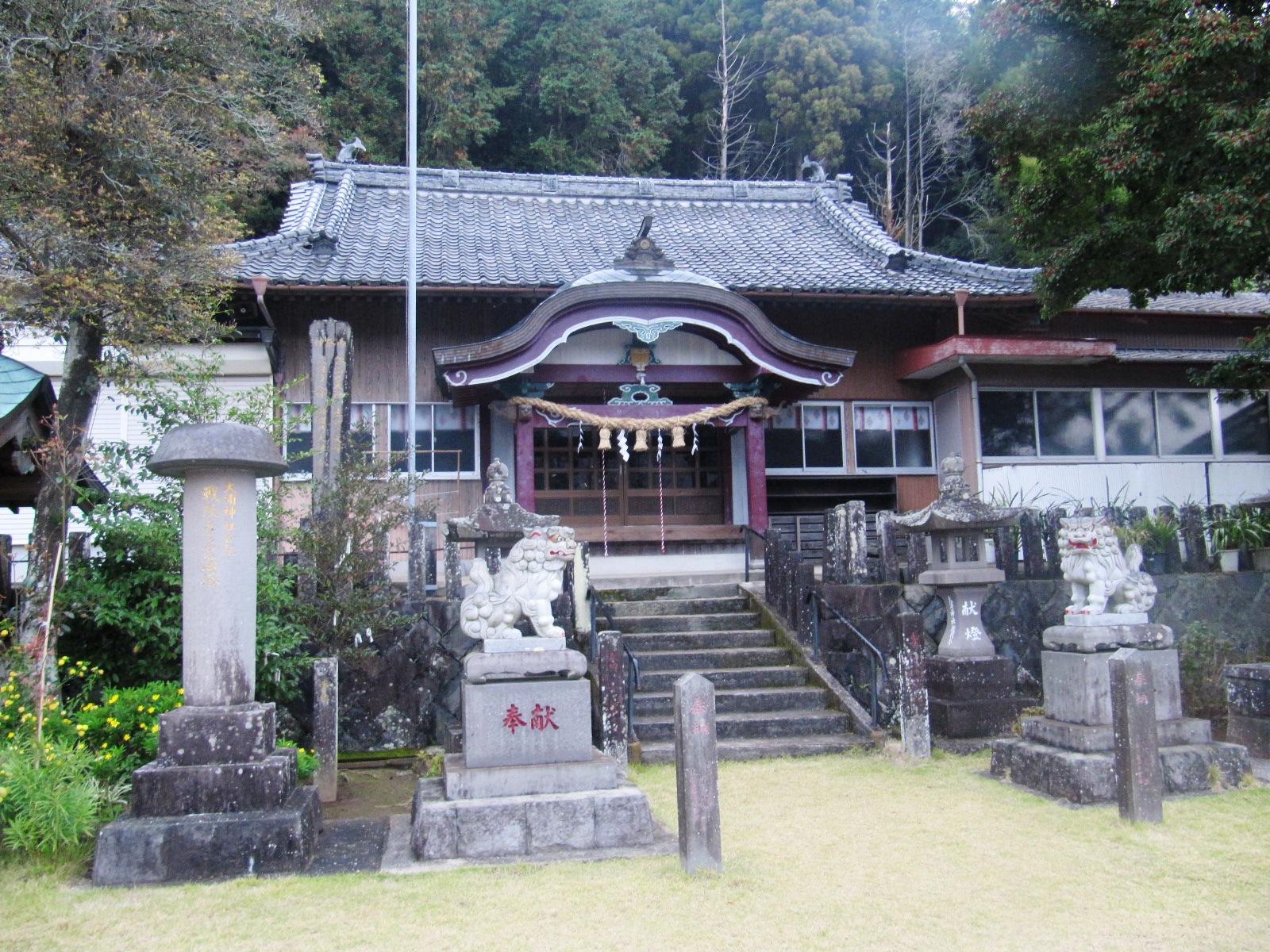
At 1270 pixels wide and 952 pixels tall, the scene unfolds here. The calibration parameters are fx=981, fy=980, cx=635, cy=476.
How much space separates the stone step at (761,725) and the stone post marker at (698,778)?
351cm

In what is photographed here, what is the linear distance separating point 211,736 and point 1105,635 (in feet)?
21.4

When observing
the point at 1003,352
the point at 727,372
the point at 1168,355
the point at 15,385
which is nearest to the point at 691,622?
the point at 727,372

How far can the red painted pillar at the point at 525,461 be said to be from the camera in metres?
13.0

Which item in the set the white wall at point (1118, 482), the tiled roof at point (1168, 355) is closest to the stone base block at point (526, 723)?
the white wall at point (1118, 482)

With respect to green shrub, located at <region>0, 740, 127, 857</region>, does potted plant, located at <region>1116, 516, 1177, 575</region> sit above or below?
above

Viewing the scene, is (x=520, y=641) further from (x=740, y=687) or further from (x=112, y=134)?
(x=112, y=134)

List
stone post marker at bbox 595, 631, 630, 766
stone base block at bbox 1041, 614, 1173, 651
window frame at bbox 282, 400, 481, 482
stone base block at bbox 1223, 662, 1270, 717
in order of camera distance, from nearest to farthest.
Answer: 1. stone base block at bbox 1041, 614, 1173, 651
2. stone post marker at bbox 595, 631, 630, 766
3. stone base block at bbox 1223, 662, 1270, 717
4. window frame at bbox 282, 400, 481, 482

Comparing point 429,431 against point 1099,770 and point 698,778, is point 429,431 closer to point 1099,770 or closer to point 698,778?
point 698,778

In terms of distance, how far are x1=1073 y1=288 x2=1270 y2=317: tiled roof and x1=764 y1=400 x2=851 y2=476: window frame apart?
3955 mm

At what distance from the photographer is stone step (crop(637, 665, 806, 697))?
32.7ft

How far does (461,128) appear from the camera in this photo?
25203 mm

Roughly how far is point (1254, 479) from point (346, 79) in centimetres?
2239

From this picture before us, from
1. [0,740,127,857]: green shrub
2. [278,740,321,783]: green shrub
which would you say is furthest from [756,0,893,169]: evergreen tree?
[0,740,127,857]: green shrub

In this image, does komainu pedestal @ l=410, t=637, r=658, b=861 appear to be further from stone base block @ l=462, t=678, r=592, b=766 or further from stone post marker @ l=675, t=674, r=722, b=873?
stone post marker @ l=675, t=674, r=722, b=873
